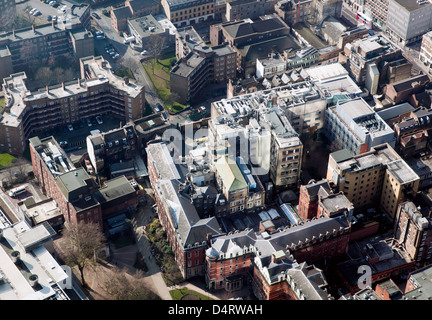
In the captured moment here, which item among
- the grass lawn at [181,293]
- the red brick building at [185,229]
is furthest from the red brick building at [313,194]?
the grass lawn at [181,293]

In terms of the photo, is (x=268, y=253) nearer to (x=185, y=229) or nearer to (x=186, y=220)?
(x=185, y=229)

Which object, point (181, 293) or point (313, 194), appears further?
point (313, 194)

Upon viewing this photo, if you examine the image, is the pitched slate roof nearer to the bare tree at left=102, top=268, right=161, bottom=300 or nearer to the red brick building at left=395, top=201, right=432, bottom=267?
the bare tree at left=102, top=268, right=161, bottom=300

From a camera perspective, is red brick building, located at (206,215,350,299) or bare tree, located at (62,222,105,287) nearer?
red brick building, located at (206,215,350,299)

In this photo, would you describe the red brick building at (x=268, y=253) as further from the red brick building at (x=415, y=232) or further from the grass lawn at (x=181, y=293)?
the red brick building at (x=415, y=232)

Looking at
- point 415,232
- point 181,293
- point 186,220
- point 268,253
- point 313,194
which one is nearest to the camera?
point 268,253

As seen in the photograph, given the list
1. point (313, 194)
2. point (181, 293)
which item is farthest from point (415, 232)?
point (181, 293)

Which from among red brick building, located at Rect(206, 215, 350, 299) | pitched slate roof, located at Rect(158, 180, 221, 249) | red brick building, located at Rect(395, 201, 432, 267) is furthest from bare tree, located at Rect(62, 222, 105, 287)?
red brick building, located at Rect(395, 201, 432, 267)
